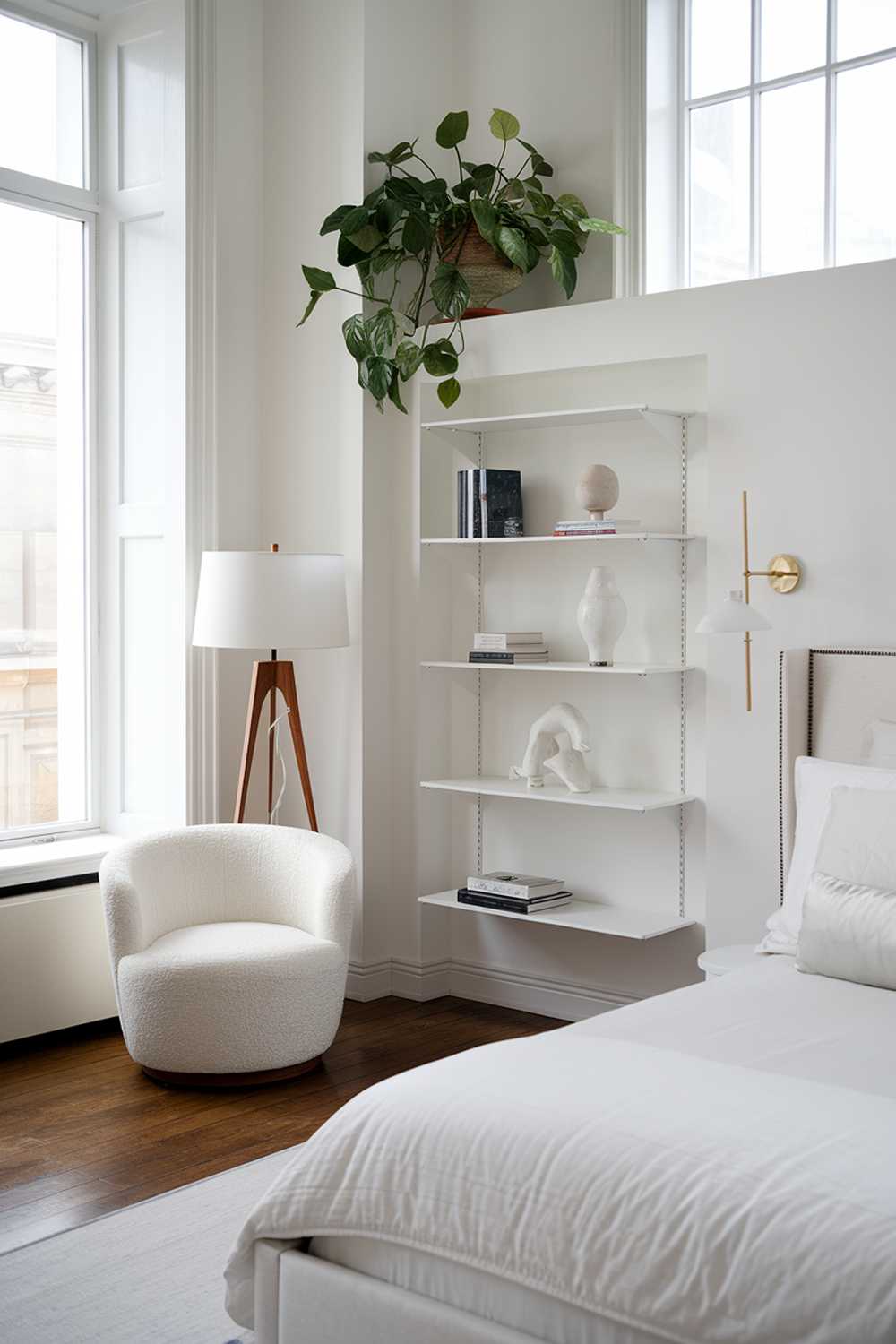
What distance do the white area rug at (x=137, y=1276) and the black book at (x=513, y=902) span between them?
136 cm

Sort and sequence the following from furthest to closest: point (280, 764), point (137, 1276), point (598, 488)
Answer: point (280, 764) → point (598, 488) → point (137, 1276)

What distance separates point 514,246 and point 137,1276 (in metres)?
3.01

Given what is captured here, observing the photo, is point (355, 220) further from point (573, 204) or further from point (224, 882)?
point (224, 882)

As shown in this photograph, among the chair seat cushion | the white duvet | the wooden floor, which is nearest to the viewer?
the white duvet

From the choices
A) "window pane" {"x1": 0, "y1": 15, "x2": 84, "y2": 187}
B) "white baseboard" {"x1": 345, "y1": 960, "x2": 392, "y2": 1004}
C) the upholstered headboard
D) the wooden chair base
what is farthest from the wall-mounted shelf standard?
the wooden chair base

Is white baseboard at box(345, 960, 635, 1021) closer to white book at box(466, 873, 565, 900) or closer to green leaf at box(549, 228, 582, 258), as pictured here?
white book at box(466, 873, 565, 900)

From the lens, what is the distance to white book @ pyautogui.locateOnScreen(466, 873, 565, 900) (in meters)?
4.21

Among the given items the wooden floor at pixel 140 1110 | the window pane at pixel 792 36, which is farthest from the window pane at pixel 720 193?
the wooden floor at pixel 140 1110

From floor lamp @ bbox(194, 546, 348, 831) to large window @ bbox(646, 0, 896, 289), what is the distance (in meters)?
1.42

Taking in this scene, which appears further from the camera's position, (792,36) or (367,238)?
(367,238)

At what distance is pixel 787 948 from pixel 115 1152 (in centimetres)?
166

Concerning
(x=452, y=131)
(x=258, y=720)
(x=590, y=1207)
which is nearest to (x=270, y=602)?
(x=258, y=720)

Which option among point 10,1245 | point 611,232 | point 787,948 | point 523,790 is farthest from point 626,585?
point 10,1245

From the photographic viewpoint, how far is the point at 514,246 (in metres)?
4.17
